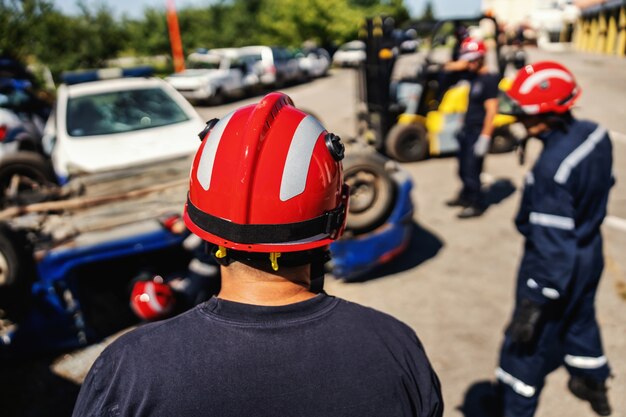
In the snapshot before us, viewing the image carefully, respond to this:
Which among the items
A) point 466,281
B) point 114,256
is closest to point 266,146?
point 114,256

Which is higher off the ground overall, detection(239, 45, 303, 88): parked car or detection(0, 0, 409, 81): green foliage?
detection(0, 0, 409, 81): green foliage

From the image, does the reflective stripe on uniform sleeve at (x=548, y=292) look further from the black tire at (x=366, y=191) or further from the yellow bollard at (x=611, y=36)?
the yellow bollard at (x=611, y=36)

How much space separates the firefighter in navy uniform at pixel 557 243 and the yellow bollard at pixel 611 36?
3746 cm

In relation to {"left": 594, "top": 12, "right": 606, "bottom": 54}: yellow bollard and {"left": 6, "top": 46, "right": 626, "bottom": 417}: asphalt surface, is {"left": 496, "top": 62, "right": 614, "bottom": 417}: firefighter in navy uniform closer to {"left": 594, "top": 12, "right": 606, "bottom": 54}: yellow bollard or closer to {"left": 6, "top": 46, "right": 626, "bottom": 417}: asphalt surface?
{"left": 6, "top": 46, "right": 626, "bottom": 417}: asphalt surface

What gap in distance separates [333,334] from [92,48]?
26.2 m

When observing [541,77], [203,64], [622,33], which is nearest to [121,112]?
[541,77]

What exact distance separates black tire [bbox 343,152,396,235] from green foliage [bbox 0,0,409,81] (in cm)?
1566

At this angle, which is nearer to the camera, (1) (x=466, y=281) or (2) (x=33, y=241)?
(2) (x=33, y=241)

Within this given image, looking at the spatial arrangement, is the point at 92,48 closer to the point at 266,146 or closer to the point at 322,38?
the point at 322,38

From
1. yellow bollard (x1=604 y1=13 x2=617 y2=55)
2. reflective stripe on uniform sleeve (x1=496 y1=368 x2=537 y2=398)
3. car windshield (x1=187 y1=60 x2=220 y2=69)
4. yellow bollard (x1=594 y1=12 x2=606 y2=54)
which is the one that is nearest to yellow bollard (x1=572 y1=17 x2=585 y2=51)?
yellow bollard (x1=594 y1=12 x2=606 y2=54)

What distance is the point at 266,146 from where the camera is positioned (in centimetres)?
125

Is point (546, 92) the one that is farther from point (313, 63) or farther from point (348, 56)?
point (348, 56)

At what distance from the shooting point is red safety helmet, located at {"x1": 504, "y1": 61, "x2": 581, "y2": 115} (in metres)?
2.65

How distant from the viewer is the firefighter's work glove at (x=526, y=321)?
2568 mm
